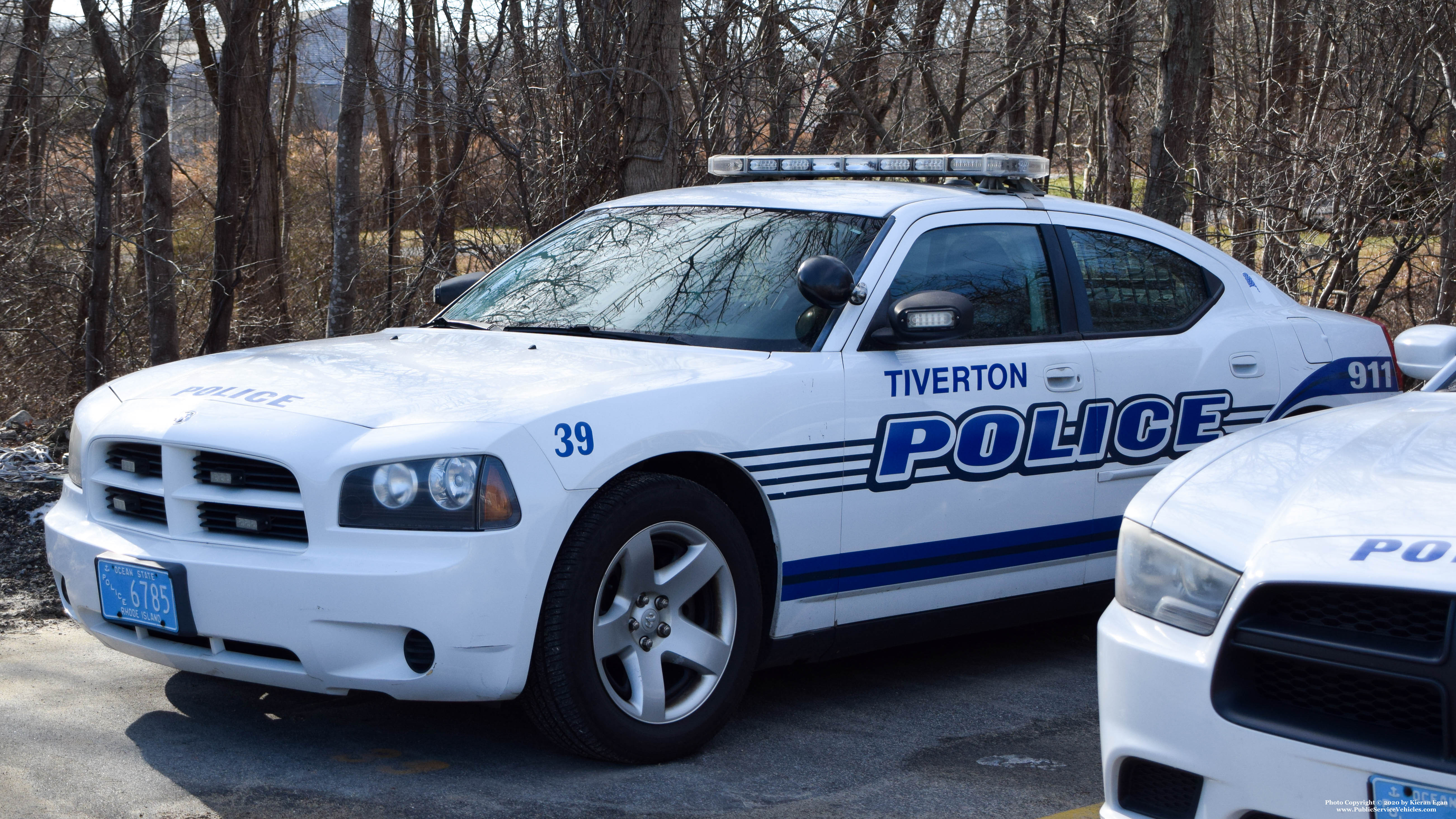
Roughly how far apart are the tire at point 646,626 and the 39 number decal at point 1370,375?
9.60 feet

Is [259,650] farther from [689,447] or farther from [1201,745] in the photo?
[1201,745]

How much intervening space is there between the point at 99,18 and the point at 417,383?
718 cm

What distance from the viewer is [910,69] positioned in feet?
42.1

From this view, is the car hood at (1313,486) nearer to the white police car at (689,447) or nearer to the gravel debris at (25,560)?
the white police car at (689,447)

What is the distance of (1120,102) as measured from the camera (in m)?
17.3

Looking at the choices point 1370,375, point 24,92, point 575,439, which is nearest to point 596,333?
point 575,439

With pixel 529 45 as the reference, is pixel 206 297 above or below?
below

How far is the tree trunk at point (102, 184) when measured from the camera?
9328mm

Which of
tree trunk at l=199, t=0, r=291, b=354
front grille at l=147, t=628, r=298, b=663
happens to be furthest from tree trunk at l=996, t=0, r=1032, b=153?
front grille at l=147, t=628, r=298, b=663

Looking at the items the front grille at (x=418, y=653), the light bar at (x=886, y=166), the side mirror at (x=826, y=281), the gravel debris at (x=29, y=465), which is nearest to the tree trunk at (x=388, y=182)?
the gravel debris at (x=29, y=465)

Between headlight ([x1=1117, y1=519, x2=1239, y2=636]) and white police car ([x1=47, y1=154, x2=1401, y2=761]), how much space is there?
1.21 metres

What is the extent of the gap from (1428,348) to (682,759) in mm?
2425

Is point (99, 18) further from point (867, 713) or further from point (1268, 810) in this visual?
point (1268, 810)

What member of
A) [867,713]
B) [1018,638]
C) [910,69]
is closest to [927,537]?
[867,713]
